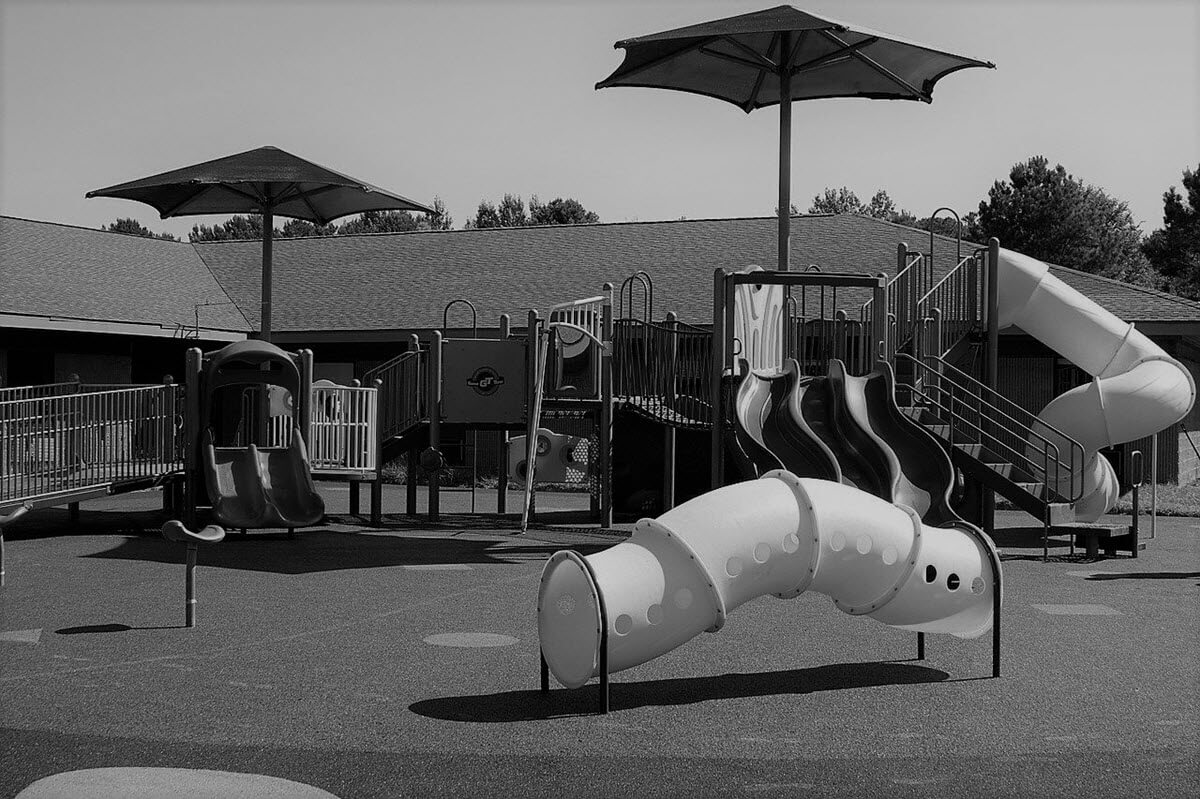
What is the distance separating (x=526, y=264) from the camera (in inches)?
1356

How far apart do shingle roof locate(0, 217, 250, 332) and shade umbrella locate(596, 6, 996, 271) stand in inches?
604

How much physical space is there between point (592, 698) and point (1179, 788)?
11.2 ft

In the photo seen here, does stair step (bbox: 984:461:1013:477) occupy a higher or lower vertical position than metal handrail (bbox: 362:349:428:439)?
lower

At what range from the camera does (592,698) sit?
27.5 feet

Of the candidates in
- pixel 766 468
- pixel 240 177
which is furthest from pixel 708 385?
pixel 240 177

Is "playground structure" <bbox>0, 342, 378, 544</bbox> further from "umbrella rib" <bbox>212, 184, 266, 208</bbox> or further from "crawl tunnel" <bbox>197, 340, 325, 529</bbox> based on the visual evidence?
"umbrella rib" <bbox>212, 184, 266, 208</bbox>

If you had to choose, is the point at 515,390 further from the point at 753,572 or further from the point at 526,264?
the point at 526,264

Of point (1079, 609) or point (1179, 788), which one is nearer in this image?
point (1179, 788)

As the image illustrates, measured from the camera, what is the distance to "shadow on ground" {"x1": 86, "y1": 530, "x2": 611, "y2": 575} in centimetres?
1502

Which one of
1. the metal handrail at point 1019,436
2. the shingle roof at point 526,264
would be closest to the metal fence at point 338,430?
the metal handrail at point 1019,436

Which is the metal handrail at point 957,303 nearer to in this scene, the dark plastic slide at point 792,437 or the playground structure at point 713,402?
the playground structure at point 713,402

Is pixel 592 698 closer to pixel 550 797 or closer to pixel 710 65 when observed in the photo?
pixel 550 797

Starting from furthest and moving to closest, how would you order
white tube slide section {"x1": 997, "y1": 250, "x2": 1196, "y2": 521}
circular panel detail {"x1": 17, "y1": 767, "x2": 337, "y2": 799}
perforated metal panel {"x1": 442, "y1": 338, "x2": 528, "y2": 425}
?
1. perforated metal panel {"x1": 442, "y1": 338, "x2": 528, "y2": 425}
2. white tube slide section {"x1": 997, "y1": 250, "x2": 1196, "y2": 521}
3. circular panel detail {"x1": 17, "y1": 767, "x2": 337, "y2": 799}

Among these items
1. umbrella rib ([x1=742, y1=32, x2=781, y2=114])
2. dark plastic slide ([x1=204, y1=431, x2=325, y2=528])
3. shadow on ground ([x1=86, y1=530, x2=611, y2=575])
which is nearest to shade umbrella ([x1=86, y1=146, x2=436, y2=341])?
dark plastic slide ([x1=204, y1=431, x2=325, y2=528])
